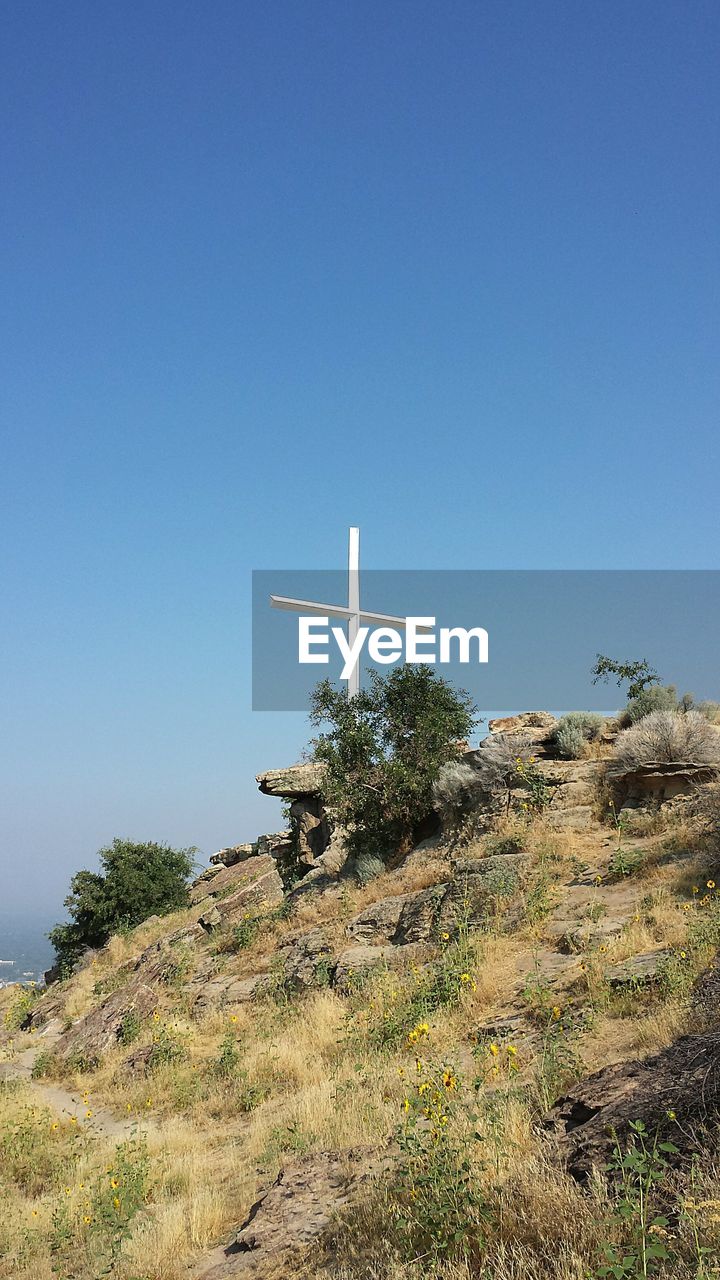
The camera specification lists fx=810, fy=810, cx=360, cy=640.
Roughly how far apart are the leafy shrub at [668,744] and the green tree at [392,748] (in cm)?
453

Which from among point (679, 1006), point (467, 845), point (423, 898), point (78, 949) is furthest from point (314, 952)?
point (78, 949)

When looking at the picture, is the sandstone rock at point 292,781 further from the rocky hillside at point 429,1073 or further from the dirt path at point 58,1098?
the dirt path at point 58,1098

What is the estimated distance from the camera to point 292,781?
25094mm

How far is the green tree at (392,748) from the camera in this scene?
1880 cm

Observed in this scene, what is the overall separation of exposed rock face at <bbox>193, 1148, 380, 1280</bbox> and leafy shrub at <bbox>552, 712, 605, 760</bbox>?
1278 cm

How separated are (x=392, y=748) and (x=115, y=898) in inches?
721

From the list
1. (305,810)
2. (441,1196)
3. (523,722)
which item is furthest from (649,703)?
(441,1196)

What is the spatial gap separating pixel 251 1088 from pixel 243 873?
1890 centimetres

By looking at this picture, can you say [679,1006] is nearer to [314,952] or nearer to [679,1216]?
[679,1216]

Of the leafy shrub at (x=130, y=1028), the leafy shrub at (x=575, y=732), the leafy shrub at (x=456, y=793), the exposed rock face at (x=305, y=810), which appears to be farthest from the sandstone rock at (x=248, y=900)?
the leafy shrub at (x=575, y=732)

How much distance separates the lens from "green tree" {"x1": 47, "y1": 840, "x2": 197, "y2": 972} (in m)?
32.2

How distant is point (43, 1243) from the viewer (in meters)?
7.20

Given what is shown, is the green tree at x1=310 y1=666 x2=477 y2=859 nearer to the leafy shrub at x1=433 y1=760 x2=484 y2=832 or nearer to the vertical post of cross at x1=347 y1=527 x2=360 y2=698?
the leafy shrub at x1=433 y1=760 x2=484 y2=832

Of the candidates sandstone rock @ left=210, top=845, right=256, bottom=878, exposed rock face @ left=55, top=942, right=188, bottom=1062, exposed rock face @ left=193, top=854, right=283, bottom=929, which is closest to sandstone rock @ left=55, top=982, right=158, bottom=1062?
exposed rock face @ left=55, top=942, right=188, bottom=1062
